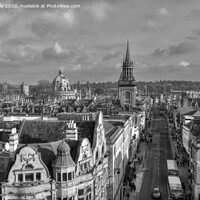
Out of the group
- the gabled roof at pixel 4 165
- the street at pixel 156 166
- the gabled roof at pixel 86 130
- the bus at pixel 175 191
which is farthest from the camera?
the street at pixel 156 166

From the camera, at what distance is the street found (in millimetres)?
80262

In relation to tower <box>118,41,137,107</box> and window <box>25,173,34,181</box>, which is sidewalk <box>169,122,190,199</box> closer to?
tower <box>118,41,137,107</box>

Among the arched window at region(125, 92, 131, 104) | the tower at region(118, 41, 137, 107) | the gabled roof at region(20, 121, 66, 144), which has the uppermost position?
the tower at region(118, 41, 137, 107)

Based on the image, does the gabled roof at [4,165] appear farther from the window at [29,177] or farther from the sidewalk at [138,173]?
the sidewalk at [138,173]

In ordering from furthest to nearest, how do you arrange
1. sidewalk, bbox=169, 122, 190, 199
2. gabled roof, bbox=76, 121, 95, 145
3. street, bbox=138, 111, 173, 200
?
sidewalk, bbox=169, 122, 190, 199 < street, bbox=138, 111, 173, 200 < gabled roof, bbox=76, 121, 95, 145

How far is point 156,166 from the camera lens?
335ft

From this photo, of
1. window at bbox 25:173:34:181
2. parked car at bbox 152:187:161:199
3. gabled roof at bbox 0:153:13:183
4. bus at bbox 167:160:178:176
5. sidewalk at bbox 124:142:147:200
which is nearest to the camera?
window at bbox 25:173:34:181

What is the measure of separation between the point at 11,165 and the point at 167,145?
4187 inches

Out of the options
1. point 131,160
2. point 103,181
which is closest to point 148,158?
point 131,160

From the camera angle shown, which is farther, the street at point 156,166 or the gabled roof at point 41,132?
the street at point 156,166

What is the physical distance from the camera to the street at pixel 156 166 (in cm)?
8026

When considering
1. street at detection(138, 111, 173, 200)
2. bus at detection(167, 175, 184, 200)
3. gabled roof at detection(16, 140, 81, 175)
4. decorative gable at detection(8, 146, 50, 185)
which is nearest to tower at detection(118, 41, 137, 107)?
street at detection(138, 111, 173, 200)

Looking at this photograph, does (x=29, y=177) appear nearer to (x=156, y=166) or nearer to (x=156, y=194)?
(x=156, y=194)

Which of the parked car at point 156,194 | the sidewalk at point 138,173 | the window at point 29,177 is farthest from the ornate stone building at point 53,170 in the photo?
the sidewalk at point 138,173
